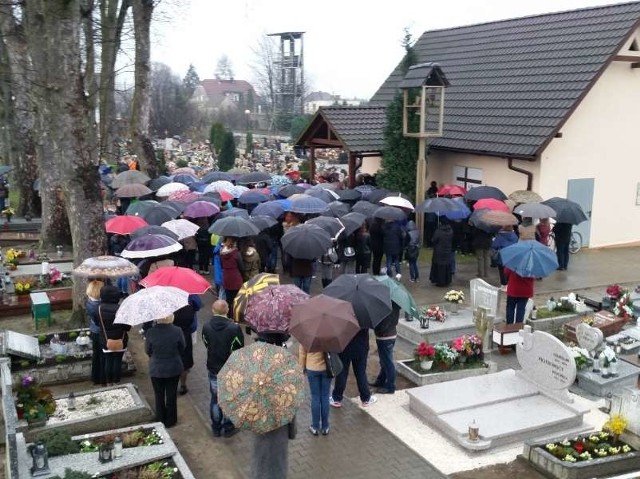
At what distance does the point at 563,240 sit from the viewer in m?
15.1

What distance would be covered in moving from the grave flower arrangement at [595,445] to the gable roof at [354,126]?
13.1 m

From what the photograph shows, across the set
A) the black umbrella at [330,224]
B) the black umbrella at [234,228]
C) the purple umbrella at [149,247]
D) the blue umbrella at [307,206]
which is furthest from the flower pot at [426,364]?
the blue umbrella at [307,206]

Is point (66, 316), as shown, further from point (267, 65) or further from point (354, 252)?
point (267, 65)

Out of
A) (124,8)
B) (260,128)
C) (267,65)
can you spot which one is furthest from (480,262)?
(260,128)

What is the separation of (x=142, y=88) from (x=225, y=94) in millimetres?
82729

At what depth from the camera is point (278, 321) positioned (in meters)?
7.52

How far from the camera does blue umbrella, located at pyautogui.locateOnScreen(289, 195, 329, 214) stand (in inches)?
519

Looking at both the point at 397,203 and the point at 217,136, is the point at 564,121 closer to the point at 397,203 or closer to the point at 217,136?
the point at 397,203

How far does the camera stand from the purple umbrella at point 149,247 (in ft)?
32.7

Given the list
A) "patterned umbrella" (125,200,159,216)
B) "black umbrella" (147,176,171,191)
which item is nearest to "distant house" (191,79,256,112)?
"black umbrella" (147,176,171,191)

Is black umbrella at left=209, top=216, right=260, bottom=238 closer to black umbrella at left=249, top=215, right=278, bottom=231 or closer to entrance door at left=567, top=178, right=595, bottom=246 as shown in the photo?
black umbrella at left=249, top=215, right=278, bottom=231

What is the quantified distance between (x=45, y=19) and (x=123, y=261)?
3962 millimetres

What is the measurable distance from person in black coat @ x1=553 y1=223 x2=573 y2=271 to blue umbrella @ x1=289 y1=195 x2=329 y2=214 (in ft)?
18.3

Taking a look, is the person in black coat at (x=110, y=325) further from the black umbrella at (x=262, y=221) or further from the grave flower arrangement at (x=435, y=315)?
the grave flower arrangement at (x=435, y=315)
